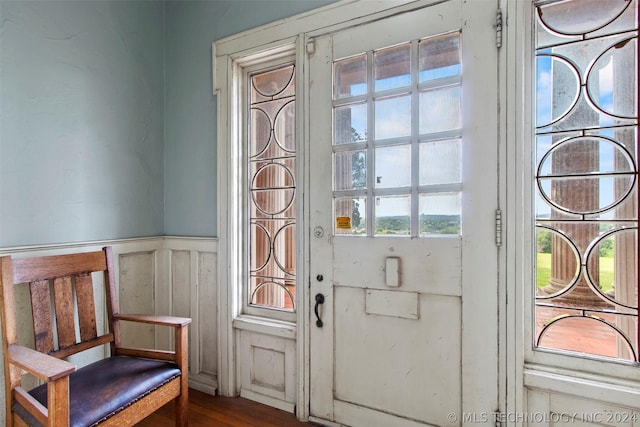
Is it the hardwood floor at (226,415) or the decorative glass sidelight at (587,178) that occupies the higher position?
the decorative glass sidelight at (587,178)

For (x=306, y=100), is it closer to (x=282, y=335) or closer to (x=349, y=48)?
(x=349, y=48)

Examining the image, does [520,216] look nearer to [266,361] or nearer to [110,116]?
[266,361]

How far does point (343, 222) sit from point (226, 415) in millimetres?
1346

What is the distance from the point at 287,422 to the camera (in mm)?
1866

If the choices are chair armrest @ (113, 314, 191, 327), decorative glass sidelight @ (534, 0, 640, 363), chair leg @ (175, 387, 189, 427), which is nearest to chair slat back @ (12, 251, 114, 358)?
chair armrest @ (113, 314, 191, 327)

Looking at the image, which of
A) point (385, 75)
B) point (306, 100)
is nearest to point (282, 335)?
point (306, 100)

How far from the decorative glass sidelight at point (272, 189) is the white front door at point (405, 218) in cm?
Result: 21

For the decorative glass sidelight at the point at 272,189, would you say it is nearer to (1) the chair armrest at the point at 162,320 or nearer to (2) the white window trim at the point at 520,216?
(1) the chair armrest at the point at 162,320

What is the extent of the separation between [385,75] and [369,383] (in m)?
1.64

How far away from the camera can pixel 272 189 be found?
6.87 ft

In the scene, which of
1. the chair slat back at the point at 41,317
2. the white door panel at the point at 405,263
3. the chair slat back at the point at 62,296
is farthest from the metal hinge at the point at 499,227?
the chair slat back at the point at 41,317

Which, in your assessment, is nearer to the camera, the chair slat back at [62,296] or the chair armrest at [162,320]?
the chair slat back at [62,296]

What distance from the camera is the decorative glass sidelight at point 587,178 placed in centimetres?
132

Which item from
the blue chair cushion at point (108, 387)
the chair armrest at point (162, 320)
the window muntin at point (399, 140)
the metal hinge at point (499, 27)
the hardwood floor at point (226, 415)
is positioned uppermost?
the metal hinge at point (499, 27)
